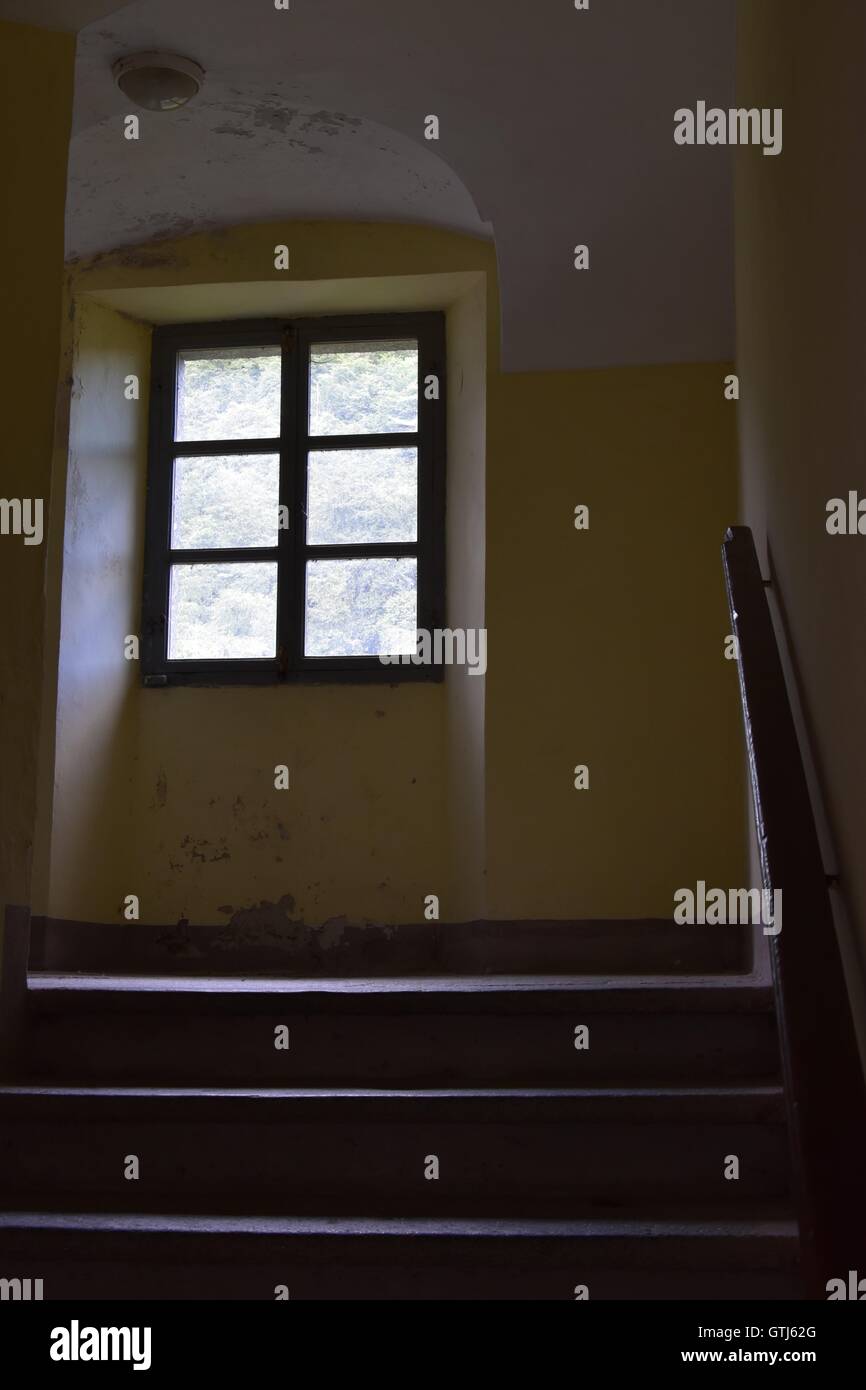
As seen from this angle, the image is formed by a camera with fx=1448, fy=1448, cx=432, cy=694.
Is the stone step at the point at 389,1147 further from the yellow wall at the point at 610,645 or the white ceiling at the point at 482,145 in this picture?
the white ceiling at the point at 482,145

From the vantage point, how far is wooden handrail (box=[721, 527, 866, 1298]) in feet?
5.25

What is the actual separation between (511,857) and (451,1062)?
6.04ft

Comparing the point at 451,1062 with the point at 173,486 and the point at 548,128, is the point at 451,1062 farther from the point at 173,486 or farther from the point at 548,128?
the point at 173,486

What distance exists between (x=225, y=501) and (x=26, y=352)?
2.48 m

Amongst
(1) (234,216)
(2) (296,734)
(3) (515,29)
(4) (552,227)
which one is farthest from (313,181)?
(2) (296,734)

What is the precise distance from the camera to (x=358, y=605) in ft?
18.7

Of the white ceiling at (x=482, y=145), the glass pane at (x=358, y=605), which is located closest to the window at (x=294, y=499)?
the glass pane at (x=358, y=605)

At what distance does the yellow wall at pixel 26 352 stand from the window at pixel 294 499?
89.4 inches

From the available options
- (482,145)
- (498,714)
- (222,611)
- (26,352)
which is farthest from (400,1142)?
(222,611)

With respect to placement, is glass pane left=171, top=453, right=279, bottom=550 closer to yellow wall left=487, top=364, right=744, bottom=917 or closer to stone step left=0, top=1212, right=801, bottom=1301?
yellow wall left=487, top=364, right=744, bottom=917

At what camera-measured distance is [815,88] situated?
7.16 feet

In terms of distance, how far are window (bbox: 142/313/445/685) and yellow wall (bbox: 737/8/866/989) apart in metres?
2.71

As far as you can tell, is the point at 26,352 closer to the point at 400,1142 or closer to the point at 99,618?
the point at 400,1142

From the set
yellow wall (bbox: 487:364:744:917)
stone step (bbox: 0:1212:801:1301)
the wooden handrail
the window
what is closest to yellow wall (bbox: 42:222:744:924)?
yellow wall (bbox: 487:364:744:917)
